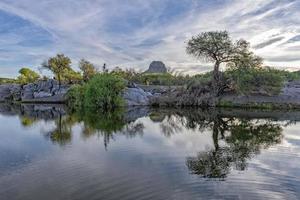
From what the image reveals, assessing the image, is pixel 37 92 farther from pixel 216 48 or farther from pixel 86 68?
pixel 216 48

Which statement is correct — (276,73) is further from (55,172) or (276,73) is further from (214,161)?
(55,172)

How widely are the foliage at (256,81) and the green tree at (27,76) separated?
2866 inches

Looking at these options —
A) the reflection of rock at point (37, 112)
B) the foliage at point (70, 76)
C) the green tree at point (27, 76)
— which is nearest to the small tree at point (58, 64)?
the foliage at point (70, 76)

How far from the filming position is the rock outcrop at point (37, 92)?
82.2 m

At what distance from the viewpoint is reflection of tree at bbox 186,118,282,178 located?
1327cm

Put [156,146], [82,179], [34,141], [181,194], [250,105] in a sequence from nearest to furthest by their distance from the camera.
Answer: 1. [181,194]
2. [82,179]
3. [156,146]
4. [34,141]
5. [250,105]

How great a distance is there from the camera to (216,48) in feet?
191

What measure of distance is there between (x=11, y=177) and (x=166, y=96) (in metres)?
52.0

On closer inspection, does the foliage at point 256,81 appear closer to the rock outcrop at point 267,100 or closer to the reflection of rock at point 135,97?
the rock outcrop at point 267,100

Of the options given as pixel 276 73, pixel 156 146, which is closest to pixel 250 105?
pixel 276 73

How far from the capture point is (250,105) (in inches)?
2217

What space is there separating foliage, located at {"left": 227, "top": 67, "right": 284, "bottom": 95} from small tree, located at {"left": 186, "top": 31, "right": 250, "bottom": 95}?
3.04m

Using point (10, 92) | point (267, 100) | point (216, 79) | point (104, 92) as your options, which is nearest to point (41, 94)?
point (10, 92)

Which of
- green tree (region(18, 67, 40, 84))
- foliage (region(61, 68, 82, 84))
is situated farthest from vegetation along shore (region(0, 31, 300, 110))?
green tree (region(18, 67, 40, 84))
